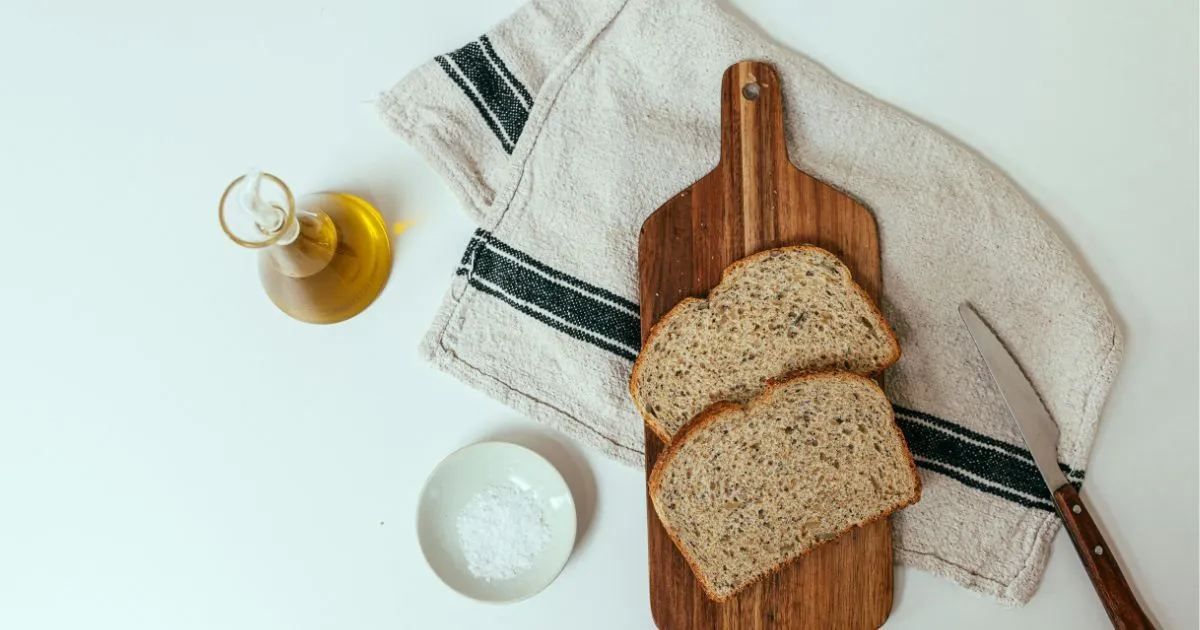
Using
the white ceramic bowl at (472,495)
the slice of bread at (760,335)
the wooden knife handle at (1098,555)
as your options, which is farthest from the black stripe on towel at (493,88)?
the wooden knife handle at (1098,555)

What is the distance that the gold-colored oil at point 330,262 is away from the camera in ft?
4.58

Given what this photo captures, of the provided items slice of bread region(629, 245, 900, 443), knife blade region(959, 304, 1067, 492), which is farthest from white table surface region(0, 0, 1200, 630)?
slice of bread region(629, 245, 900, 443)

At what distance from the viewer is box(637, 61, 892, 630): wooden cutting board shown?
1500 mm

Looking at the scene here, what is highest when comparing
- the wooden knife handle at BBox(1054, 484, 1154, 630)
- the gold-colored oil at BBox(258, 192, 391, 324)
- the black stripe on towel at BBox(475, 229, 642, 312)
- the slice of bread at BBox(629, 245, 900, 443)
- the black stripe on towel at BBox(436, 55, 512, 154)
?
the black stripe on towel at BBox(436, 55, 512, 154)

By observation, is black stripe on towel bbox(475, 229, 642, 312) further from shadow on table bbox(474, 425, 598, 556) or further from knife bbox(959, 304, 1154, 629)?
knife bbox(959, 304, 1154, 629)

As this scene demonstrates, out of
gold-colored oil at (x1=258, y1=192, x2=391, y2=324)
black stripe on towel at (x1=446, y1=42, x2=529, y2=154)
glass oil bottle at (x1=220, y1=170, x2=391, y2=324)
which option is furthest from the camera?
black stripe on towel at (x1=446, y1=42, x2=529, y2=154)

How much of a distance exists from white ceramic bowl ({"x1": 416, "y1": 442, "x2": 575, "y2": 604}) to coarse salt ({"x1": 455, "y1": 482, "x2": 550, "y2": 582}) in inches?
0.4

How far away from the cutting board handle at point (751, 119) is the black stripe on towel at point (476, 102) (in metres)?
0.39

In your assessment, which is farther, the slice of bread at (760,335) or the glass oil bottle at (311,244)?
the slice of bread at (760,335)

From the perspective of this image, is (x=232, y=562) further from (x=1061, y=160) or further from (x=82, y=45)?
(x=1061, y=160)

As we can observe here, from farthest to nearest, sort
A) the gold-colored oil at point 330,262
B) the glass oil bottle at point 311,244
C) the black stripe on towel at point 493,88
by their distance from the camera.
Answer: the black stripe on towel at point 493,88 < the gold-colored oil at point 330,262 < the glass oil bottle at point 311,244

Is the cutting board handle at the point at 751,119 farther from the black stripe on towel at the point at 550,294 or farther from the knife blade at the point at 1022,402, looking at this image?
Result: the knife blade at the point at 1022,402

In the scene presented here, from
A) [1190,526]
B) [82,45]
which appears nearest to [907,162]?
[1190,526]

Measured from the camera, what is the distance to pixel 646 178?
158 centimetres
